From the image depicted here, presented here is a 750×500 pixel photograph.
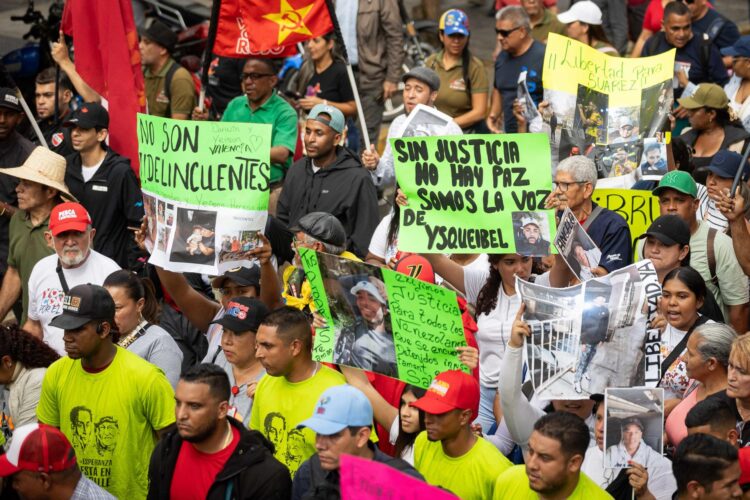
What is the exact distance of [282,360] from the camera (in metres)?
7.00

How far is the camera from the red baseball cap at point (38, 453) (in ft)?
20.2

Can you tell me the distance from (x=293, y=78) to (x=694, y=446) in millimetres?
9103

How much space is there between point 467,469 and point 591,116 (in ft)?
13.6

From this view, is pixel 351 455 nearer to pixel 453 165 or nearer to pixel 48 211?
pixel 453 165

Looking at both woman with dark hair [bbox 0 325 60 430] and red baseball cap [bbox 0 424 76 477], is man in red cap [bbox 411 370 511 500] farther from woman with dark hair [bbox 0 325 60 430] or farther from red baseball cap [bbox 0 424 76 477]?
woman with dark hair [bbox 0 325 60 430]

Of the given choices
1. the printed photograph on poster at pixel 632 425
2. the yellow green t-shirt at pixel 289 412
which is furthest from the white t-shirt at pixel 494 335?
the printed photograph on poster at pixel 632 425

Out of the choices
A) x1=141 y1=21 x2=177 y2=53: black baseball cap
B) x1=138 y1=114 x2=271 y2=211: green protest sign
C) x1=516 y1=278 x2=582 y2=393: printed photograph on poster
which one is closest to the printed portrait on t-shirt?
x1=138 y1=114 x2=271 y2=211: green protest sign

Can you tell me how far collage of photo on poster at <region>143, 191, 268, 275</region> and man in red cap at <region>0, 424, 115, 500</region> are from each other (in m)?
2.04

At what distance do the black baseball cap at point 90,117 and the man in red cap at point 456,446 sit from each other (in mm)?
4466

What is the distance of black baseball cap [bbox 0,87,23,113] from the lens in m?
10.5

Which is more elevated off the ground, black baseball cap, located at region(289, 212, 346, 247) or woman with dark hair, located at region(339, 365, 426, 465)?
black baseball cap, located at region(289, 212, 346, 247)

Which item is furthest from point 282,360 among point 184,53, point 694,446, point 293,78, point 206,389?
point 184,53

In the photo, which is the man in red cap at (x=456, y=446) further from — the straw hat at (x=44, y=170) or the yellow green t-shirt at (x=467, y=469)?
the straw hat at (x=44, y=170)

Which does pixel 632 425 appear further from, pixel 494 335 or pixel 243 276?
pixel 243 276
